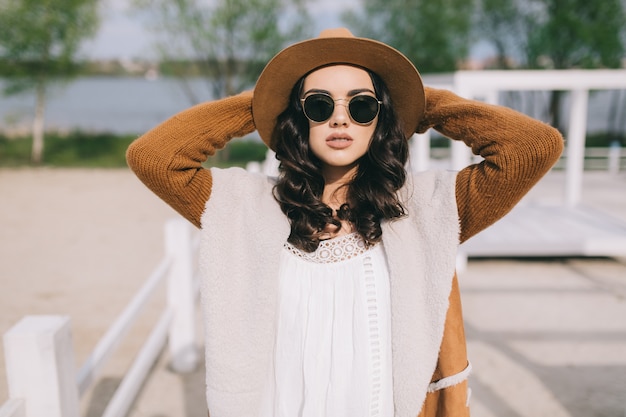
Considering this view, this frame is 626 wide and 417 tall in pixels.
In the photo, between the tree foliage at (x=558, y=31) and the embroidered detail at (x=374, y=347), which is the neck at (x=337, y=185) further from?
the tree foliage at (x=558, y=31)

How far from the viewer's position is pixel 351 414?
58.4 inches

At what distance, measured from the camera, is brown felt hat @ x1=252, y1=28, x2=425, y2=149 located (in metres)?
1.50

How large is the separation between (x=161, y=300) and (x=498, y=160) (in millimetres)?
4860

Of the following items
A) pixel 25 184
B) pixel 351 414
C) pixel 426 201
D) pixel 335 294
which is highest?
pixel 426 201

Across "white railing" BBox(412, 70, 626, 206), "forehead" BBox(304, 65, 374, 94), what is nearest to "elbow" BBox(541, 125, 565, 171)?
"forehead" BBox(304, 65, 374, 94)

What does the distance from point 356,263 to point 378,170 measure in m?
0.30

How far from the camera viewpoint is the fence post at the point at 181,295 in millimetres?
3834

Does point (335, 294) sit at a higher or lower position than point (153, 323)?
higher

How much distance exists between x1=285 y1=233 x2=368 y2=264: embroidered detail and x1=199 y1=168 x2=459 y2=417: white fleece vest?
3.8 inches

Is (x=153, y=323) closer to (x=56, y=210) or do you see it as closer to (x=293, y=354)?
(x=293, y=354)

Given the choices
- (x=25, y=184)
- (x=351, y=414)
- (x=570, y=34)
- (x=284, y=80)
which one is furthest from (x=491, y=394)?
(x=570, y=34)

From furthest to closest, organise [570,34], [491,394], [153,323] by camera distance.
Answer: [570,34], [153,323], [491,394]

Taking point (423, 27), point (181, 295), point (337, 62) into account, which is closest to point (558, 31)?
point (423, 27)

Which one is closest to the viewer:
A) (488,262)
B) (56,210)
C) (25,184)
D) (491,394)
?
(491,394)
